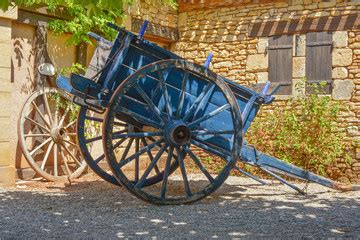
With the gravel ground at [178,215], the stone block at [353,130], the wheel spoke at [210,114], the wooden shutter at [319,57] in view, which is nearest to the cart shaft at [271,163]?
the gravel ground at [178,215]

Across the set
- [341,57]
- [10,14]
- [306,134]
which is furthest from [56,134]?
[341,57]

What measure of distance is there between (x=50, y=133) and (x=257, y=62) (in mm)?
4042

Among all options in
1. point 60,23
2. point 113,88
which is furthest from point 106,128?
point 60,23

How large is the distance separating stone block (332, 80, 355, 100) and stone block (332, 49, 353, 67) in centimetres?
31

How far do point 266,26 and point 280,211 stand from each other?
17.0 ft

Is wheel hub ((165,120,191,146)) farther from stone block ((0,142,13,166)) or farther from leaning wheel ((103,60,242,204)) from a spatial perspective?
stone block ((0,142,13,166))

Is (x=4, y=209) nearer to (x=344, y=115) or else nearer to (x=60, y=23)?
(x=60, y=23)

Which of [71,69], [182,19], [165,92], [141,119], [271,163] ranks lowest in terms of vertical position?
[271,163]

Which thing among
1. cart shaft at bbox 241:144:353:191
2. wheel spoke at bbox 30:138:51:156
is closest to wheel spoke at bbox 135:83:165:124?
cart shaft at bbox 241:144:353:191

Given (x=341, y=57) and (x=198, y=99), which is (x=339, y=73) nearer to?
(x=341, y=57)

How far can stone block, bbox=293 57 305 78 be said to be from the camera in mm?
9406

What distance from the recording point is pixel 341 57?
9.11 m

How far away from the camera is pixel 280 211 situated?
17.3 feet

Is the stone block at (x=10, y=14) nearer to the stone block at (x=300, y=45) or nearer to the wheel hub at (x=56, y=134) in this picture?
the wheel hub at (x=56, y=134)
